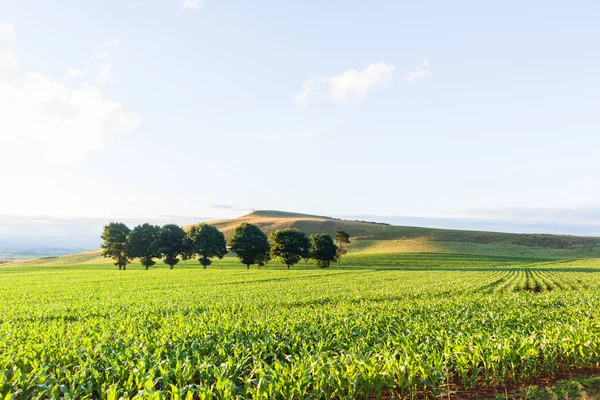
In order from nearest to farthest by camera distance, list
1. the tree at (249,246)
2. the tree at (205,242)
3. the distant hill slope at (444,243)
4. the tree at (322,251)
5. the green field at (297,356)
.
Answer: the green field at (297,356), the tree at (249,246), the tree at (205,242), the tree at (322,251), the distant hill slope at (444,243)

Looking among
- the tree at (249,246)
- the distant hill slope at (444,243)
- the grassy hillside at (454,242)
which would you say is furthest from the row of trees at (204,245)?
the grassy hillside at (454,242)

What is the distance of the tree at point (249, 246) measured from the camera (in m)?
82.6

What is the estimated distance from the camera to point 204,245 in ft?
271

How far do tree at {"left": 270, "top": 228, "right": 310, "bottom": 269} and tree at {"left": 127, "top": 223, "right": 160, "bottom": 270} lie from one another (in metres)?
27.7

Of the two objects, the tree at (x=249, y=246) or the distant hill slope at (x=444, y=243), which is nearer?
the tree at (x=249, y=246)

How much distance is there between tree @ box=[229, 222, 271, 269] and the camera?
8256 centimetres

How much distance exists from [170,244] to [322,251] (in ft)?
120

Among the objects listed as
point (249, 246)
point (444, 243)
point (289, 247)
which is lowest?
point (444, 243)

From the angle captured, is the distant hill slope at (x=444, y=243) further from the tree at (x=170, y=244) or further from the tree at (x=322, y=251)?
the tree at (x=170, y=244)

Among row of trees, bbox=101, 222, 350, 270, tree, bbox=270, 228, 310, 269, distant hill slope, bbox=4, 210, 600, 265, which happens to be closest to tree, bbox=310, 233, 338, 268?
row of trees, bbox=101, 222, 350, 270

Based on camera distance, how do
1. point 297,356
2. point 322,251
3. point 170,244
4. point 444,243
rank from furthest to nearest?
point 444,243
point 322,251
point 170,244
point 297,356

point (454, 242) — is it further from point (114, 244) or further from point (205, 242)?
point (114, 244)

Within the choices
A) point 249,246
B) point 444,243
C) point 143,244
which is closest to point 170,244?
point 143,244

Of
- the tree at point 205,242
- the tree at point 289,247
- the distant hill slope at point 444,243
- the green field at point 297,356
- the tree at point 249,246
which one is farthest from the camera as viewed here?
the distant hill slope at point 444,243
